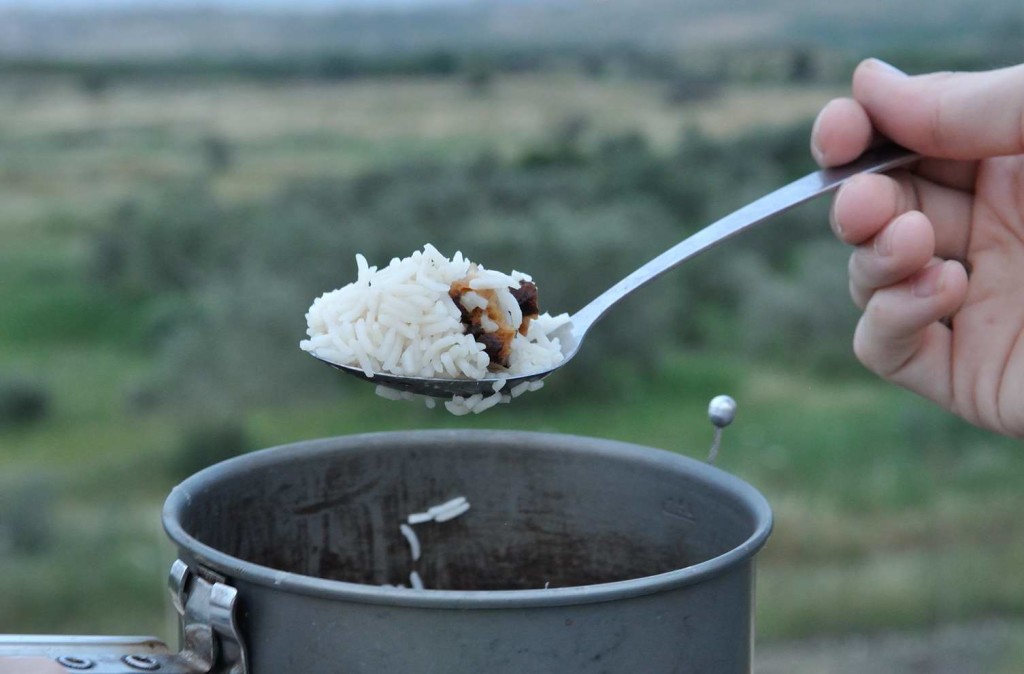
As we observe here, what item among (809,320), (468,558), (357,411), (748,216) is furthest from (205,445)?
(748,216)

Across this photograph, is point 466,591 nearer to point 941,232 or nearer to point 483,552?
point 483,552

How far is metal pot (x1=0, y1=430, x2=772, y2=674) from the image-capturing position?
1134 mm

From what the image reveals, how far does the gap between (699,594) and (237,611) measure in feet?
1.59

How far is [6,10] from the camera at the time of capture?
12.2 ft

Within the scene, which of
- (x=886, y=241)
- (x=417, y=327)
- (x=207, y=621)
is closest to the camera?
(x=207, y=621)

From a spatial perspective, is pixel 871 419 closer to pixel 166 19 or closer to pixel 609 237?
pixel 609 237

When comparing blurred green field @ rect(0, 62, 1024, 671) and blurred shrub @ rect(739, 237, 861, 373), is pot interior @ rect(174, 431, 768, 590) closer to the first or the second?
blurred green field @ rect(0, 62, 1024, 671)

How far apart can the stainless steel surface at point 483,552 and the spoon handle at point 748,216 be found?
0.21 metres

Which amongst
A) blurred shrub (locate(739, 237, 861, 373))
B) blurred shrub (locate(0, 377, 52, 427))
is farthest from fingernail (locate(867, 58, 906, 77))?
blurred shrub (locate(0, 377, 52, 427))

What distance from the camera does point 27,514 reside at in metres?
3.58

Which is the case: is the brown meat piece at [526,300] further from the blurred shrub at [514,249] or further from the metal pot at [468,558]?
the blurred shrub at [514,249]

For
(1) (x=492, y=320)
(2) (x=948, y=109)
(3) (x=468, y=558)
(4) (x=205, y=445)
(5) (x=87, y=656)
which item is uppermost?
(2) (x=948, y=109)

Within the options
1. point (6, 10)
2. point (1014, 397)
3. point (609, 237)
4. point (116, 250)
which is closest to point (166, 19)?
point (6, 10)

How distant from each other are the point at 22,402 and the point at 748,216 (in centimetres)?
294
